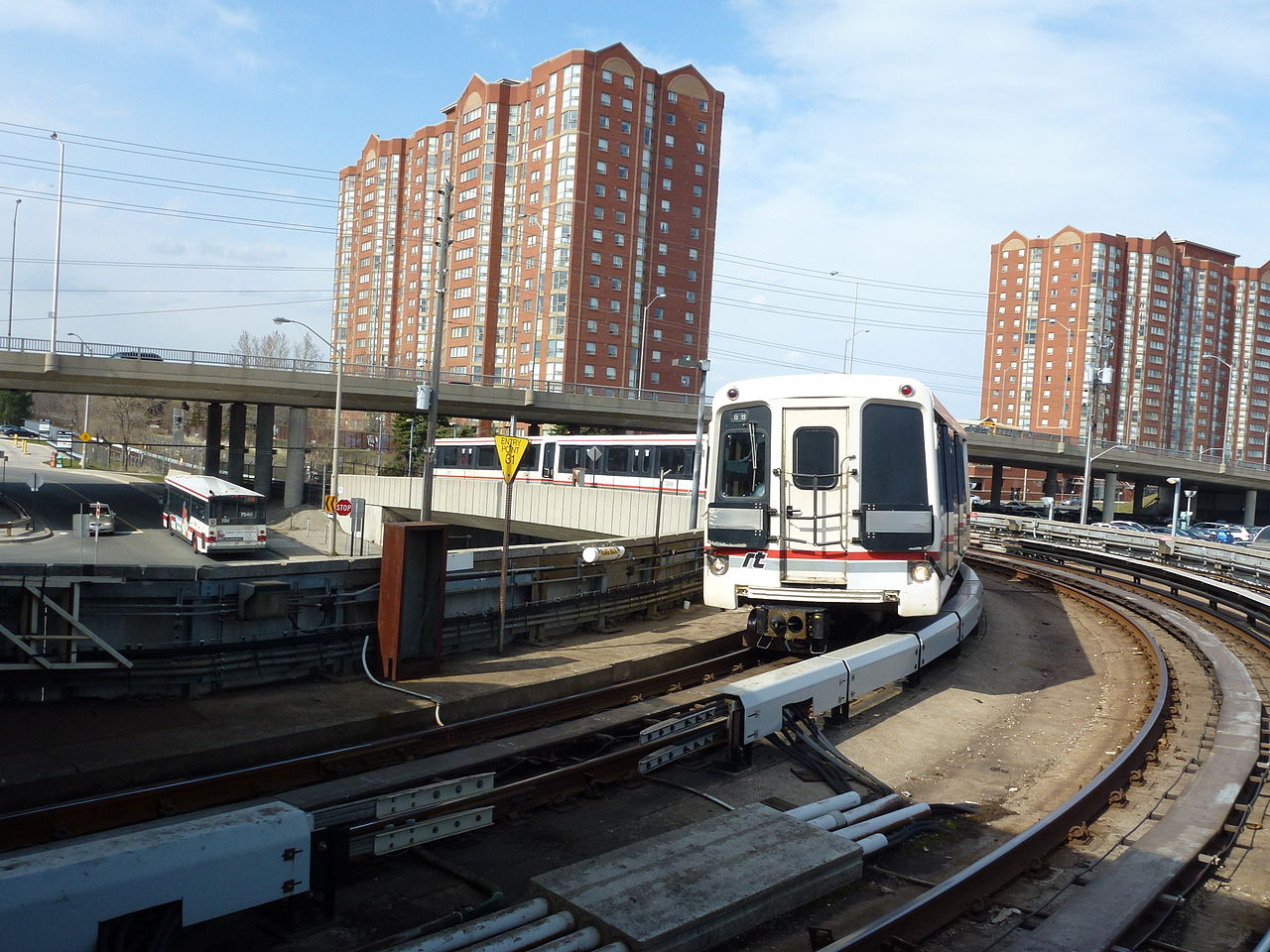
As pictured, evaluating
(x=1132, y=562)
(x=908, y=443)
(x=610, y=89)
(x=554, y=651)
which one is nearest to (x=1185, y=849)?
(x=908, y=443)

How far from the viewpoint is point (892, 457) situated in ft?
33.8

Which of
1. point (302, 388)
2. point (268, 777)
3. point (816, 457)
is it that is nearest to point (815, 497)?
point (816, 457)

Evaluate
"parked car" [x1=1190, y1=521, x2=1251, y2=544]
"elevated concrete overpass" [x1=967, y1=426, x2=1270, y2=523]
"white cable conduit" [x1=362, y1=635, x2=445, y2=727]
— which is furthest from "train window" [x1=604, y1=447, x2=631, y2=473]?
"elevated concrete overpass" [x1=967, y1=426, x2=1270, y2=523]

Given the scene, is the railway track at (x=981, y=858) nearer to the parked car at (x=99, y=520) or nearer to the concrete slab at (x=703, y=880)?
the concrete slab at (x=703, y=880)

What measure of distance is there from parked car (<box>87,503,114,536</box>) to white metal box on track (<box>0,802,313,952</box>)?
24.2ft

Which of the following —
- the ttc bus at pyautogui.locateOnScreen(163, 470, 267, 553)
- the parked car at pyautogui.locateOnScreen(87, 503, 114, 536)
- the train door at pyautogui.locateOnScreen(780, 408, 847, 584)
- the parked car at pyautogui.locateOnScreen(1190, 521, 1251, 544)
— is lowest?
the ttc bus at pyautogui.locateOnScreen(163, 470, 267, 553)

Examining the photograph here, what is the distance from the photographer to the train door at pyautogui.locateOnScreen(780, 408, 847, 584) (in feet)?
34.1

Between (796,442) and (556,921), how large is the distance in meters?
6.81

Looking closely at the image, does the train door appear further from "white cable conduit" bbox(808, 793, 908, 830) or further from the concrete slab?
the concrete slab

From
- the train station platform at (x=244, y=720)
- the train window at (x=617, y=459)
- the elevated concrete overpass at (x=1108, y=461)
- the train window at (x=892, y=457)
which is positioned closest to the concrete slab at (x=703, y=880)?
the train station platform at (x=244, y=720)

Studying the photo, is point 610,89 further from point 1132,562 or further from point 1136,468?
point 1132,562

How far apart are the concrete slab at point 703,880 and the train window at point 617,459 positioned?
28.5 metres

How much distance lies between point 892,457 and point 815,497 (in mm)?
902

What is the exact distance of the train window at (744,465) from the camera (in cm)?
1075
